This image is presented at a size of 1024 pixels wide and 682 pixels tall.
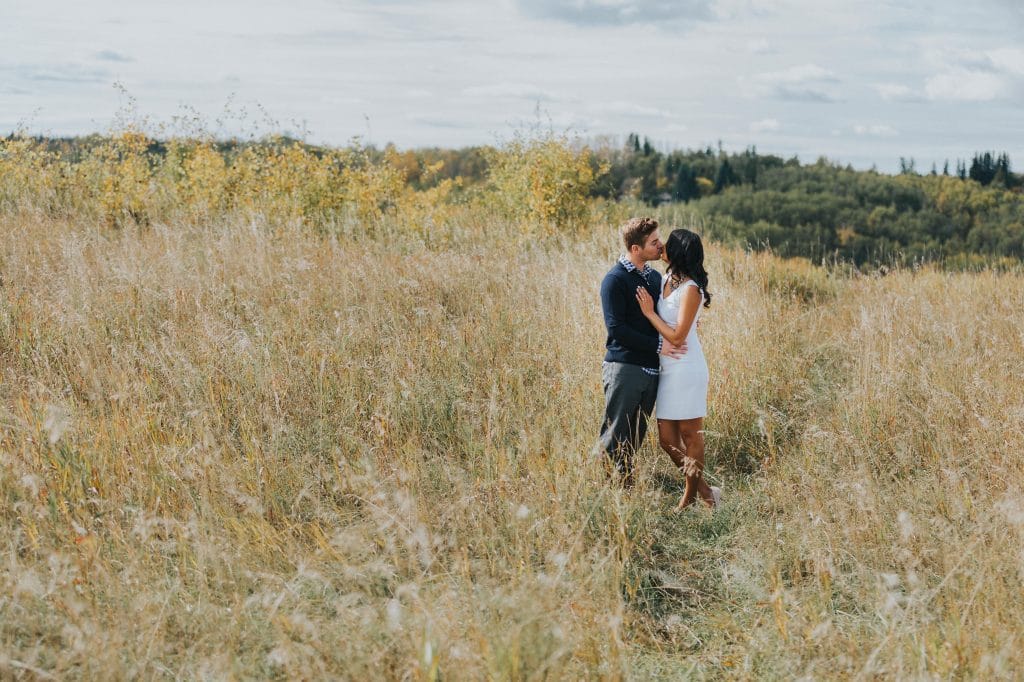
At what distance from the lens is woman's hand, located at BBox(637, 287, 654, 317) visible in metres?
4.09

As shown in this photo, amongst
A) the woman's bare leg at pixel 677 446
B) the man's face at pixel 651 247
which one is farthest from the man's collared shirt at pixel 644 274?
the woman's bare leg at pixel 677 446

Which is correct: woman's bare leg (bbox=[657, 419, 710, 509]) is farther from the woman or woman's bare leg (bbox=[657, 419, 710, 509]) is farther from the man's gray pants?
the man's gray pants

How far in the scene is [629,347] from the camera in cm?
418

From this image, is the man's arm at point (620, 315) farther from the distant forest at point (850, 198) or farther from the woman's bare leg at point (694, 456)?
the distant forest at point (850, 198)

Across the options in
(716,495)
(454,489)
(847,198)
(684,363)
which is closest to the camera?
(454,489)

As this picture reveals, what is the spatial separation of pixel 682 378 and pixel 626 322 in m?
0.50

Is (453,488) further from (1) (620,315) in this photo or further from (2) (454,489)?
(1) (620,315)

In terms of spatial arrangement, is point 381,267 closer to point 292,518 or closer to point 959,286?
point 292,518

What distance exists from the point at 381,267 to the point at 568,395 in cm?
320

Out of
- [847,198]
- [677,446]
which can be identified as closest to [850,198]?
[847,198]

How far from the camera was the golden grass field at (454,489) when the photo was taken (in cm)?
266

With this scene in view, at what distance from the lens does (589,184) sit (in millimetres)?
13344

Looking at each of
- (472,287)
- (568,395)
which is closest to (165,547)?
(568,395)

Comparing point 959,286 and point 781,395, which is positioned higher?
point 959,286
